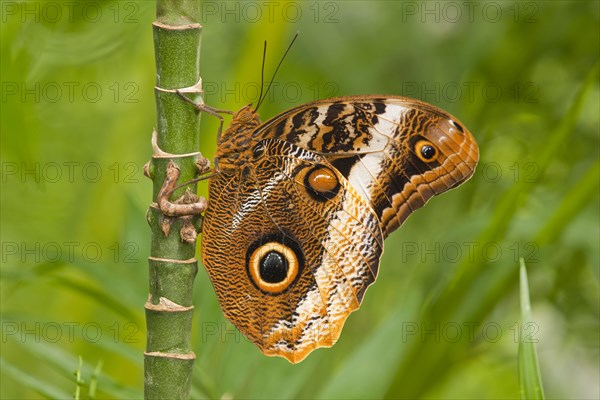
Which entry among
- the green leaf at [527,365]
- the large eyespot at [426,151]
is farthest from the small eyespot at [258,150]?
the green leaf at [527,365]

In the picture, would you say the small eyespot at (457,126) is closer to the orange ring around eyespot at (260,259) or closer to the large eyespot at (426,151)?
the large eyespot at (426,151)

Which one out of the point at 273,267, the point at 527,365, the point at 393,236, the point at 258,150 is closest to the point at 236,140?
the point at 258,150

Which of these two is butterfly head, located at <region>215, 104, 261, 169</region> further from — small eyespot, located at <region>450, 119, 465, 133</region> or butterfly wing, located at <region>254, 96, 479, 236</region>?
small eyespot, located at <region>450, 119, 465, 133</region>

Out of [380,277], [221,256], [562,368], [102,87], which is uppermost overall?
[221,256]

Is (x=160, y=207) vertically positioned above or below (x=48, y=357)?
above

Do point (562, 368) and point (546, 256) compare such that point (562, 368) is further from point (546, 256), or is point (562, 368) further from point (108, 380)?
point (108, 380)

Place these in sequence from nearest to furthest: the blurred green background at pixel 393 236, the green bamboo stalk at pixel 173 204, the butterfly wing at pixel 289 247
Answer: the green bamboo stalk at pixel 173 204, the butterfly wing at pixel 289 247, the blurred green background at pixel 393 236

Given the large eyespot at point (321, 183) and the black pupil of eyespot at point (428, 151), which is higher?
the black pupil of eyespot at point (428, 151)

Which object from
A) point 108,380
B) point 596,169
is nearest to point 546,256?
point 596,169
